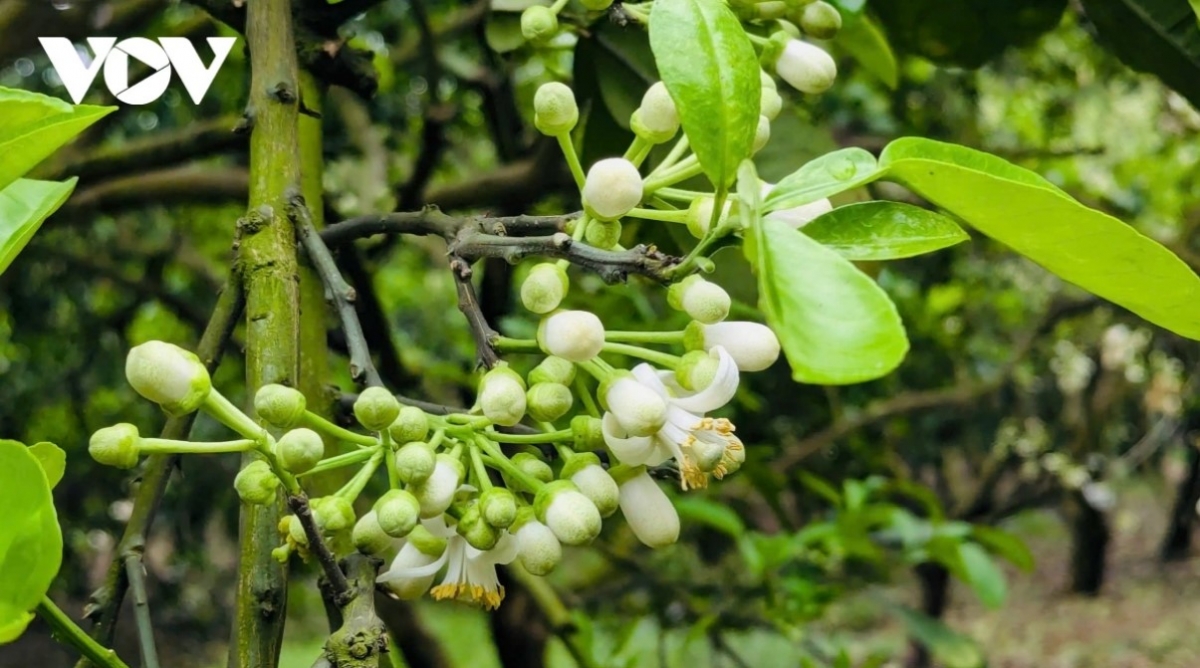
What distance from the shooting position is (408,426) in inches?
14.5

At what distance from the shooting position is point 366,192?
1.71 meters

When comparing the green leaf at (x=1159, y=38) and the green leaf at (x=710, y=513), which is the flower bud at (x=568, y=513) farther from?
the green leaf at (x=710, y=513)

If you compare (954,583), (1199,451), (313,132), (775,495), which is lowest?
(954,583)

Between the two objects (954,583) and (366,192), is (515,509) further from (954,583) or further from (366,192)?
(954,583)

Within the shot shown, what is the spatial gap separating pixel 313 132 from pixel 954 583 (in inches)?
202

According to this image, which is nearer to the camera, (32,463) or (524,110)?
(32,463)

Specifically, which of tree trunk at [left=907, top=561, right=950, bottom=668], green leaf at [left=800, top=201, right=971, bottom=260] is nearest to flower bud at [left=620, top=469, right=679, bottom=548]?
green leaf at [left=800, top=201, right=971, bottom=260]

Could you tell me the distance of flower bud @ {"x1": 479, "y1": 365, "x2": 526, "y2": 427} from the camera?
373 mm

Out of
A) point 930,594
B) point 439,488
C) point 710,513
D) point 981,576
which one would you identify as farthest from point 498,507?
point 930,594

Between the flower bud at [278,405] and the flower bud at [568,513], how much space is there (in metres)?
0.09

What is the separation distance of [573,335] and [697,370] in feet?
0.15

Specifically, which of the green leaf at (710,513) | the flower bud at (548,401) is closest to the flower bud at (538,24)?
the flower bud at (548,401)

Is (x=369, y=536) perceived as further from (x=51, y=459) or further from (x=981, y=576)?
(x=981, y=576)

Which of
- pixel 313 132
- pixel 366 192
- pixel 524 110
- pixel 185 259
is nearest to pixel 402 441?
pixel 313 132
